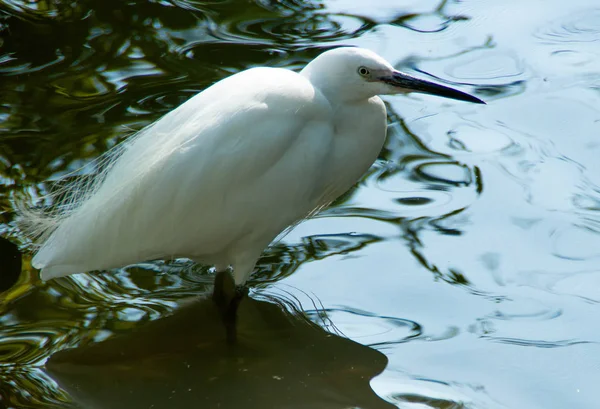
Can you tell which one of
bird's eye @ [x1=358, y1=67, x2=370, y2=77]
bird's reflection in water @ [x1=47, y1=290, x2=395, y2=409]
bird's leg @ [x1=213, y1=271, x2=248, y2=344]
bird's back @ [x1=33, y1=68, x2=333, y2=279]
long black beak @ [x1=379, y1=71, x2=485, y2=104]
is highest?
bird's eye @ [x1=358, y1=67, x2=370, y2=77]

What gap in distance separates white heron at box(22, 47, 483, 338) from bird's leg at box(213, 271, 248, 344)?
30 mm

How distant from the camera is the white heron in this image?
3.37 meters

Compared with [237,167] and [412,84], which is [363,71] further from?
[237,167]

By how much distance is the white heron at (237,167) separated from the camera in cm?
337

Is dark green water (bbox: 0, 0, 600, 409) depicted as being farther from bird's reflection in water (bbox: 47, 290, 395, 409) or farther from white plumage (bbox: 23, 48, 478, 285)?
white plumage (bbox: 23, 48, 478, 285)

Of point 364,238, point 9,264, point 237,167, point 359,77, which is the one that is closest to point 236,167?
point 237,167

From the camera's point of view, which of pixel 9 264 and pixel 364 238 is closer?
pixel 9 264

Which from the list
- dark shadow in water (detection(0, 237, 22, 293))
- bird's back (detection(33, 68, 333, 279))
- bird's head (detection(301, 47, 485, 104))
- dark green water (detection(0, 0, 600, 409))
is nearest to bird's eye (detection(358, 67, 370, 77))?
bird's head (detection(301, 47, 485, 104))

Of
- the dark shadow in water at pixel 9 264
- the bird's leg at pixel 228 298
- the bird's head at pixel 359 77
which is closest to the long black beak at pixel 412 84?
the bird's head at pixel 359 77

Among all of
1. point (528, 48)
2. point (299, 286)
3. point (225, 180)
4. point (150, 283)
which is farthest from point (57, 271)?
point (528, 48)

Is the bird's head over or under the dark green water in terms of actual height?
over

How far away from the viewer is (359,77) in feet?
11.3

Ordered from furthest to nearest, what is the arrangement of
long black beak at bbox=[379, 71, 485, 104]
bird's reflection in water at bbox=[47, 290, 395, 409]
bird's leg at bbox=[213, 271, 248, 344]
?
bird's leg at bbox=[213, 271, 248, 344]
long black beak at bbox=[379, 71, 485, 104]
bird's reflection in water at bbox=[47, 290, 395, 409]

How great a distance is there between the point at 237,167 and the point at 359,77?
57cm
